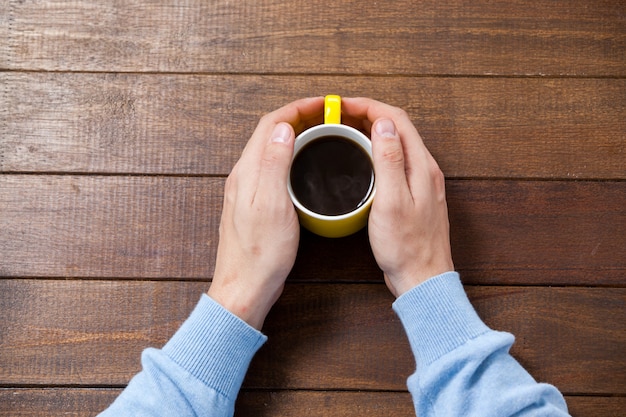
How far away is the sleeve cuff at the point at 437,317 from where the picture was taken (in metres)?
0.75

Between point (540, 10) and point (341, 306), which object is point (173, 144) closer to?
point (341, 306)

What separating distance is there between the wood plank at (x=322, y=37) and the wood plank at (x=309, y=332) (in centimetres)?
37

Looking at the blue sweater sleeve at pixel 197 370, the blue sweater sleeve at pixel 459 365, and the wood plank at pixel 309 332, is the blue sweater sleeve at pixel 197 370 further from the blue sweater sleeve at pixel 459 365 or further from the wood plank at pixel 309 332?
the blue sweater sleeve at pixel 459 365

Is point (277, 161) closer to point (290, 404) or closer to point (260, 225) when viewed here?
point (260, 225)

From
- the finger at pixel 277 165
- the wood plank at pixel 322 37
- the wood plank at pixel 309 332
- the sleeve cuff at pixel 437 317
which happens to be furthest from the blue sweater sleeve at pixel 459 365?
the wood plank at pixel 322 37

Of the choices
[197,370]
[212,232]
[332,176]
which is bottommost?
[197,370]

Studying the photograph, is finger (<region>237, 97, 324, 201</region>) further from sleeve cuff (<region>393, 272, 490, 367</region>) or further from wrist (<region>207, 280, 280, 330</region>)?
sleeve cuff (<region>393, 272, 490, 367</region>)

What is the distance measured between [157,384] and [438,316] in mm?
388

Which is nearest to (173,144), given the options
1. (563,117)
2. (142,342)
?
(142,342)

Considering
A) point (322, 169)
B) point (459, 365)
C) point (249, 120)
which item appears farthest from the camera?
point (249, 120)

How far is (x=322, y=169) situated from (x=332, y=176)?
0.7 inches

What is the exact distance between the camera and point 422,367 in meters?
0.76

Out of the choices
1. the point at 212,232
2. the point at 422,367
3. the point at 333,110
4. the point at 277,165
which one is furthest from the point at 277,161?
the point at 422,367

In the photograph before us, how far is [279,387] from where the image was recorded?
0.89 meters
